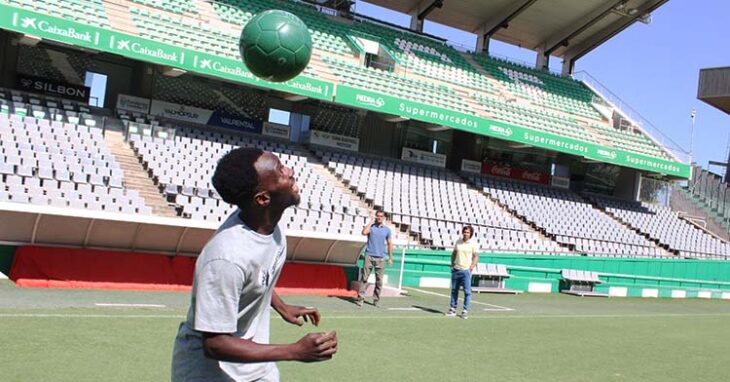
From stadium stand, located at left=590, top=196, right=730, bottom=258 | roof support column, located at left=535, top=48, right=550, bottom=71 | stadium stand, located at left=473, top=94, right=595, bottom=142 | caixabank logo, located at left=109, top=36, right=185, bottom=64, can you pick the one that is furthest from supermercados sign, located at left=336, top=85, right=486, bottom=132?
roof support column, located at left=535, top=48, right=550, bottom=71

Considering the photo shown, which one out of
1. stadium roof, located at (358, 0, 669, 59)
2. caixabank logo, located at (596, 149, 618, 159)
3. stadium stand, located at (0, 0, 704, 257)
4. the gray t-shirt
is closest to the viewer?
the gray t-shirt

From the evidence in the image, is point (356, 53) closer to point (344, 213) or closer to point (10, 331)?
point (344, 213)

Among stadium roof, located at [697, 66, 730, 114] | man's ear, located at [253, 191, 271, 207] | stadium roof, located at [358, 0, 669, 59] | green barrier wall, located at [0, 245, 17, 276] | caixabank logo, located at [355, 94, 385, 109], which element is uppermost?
stadium roof, located at [358, 0, 669, 59]

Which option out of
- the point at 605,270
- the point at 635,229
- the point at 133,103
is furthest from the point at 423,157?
the point at 133,103

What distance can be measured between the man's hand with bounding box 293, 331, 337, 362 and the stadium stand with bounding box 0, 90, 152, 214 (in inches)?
488

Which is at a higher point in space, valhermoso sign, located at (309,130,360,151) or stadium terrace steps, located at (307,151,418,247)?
valhermoso sign, located at (309,130,360,151)

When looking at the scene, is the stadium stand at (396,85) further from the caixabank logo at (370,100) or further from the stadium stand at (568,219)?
the stadium stand at (568,219)

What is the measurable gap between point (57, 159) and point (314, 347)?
54.7 feet

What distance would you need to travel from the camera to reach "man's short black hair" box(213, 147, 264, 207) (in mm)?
2871

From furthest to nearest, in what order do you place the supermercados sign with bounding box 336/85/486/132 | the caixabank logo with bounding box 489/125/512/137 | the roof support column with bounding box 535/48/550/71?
the roof support column with bounding box 535/48/550/71 → the caixabank logo with bounding box 489/125/512/137 → the supermercados sign with bounding box 336/85/486/132

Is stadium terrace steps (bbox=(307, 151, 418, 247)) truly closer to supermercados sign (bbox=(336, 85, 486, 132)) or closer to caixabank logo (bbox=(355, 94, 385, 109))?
supermercados sign (bbox=(336, 85, 486, 132))

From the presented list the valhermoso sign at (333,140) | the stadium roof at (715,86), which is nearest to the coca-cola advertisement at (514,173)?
the valhermoso sign at (333,140)

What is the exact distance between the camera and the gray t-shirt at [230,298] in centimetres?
269

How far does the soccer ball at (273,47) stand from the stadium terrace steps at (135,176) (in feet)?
39.5
